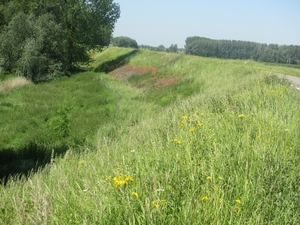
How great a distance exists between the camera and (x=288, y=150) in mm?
4859

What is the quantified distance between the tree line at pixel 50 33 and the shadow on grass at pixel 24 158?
67.9 feet

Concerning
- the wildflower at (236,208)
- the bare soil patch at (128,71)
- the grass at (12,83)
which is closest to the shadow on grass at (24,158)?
the wildflower at (236,208)

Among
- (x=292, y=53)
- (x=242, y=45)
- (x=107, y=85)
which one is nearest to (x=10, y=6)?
(x=107, y=85)

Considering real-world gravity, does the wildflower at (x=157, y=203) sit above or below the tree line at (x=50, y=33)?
below

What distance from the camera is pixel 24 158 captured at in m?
10.4

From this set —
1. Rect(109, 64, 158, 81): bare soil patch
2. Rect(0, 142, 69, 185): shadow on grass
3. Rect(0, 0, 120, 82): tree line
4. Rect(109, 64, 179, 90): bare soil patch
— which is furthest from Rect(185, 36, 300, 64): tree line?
Rect(0, 142, 69, 185): shadow on grass

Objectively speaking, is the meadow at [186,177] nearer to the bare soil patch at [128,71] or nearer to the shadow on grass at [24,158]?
the shadow on grass at [24,158]

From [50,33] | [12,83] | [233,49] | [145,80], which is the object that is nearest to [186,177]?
[145,80]

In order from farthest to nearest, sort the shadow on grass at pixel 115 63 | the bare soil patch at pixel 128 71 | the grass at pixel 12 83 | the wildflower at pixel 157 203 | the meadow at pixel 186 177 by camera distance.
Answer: the shadow on grass at pixel 115 63, the bare soil patch at pixel 128 71, the grass at pixel 12 83, the meadow at pixel 186 177, the wildflower at pixel 157 203

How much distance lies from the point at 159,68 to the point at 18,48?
44.3 feet

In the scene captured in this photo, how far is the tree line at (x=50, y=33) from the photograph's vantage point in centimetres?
3102

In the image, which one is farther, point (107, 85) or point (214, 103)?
point (107, 85)

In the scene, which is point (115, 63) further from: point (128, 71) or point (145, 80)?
point (145, 80)

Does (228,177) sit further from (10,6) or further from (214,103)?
(10,6)
